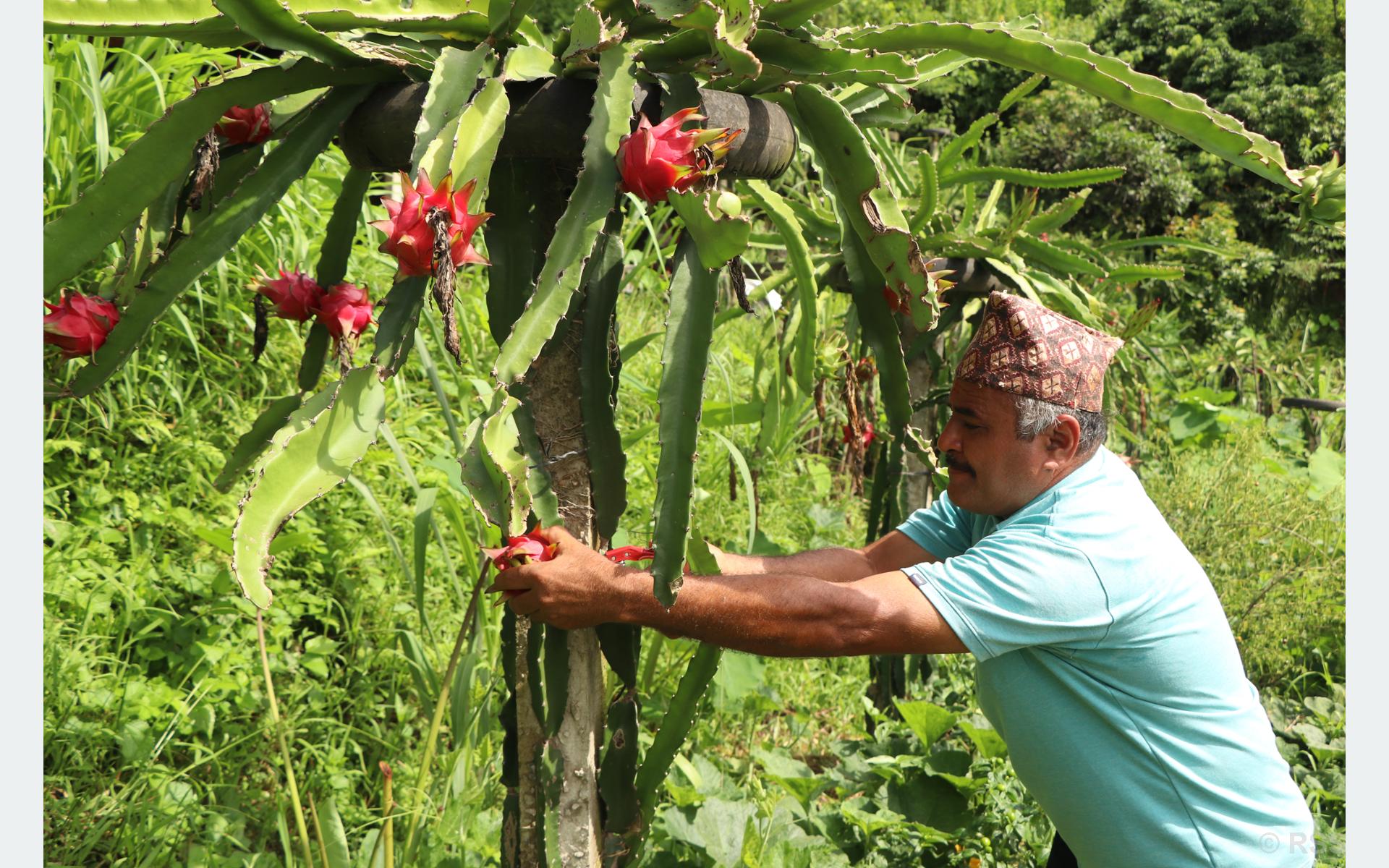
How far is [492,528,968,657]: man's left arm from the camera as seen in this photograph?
1.32 m

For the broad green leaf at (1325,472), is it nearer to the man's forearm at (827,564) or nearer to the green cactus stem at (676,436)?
the man's forearm at (827,564)

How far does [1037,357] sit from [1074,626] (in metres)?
0.44

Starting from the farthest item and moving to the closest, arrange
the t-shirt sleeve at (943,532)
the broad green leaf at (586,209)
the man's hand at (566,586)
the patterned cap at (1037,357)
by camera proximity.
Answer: the t-shirt sleeve at (943,532) → the patterned cap at (1037,357) → the man's hand at (566,586) → the broad green leaf at (586,209)

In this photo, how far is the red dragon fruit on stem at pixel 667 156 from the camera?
3.88 ft

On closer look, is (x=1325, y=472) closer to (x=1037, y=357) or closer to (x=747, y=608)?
(x=1037, y=357)

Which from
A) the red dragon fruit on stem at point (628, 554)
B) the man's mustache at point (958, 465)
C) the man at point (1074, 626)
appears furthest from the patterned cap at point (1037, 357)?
the red dragon fruit on stem at point (628, 554)

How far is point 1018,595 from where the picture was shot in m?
1.67

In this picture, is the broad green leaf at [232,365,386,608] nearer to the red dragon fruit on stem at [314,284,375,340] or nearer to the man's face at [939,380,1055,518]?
the red dragon fruit on stem at [314,284,375,340]

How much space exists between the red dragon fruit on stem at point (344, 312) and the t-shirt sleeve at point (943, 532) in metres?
1.22

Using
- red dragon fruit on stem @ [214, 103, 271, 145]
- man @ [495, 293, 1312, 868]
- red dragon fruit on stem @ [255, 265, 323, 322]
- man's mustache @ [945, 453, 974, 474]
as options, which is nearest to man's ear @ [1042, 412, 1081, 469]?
man @ [495, 293, 1312, 868]

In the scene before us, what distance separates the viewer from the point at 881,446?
10.5ft

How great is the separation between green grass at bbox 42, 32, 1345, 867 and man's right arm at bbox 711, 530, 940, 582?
0.65m

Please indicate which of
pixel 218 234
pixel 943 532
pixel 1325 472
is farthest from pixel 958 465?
pixel 1325 472

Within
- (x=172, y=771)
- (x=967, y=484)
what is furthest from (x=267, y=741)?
(x=967, y=484)
